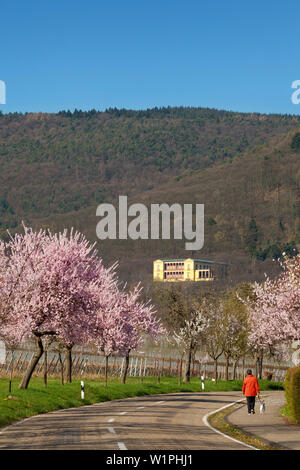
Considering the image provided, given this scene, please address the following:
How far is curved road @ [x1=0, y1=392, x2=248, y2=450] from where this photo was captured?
57.7ft

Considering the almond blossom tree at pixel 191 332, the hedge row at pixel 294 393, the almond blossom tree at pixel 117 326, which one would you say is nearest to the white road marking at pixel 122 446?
the hedge row at pixel 294 393

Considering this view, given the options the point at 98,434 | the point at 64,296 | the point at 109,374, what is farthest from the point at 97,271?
the point at 109,374

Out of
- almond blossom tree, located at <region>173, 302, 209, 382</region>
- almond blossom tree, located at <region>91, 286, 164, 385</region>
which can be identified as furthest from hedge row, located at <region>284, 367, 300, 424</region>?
almond blossom tree, located at <region>173, 302, 209, 382</region>

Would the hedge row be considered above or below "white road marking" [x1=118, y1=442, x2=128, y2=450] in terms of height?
above

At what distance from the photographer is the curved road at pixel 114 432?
57.7 feet

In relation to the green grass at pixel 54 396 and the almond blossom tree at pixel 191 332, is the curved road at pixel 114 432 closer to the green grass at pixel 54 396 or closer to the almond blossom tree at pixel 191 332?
the green grass at pixel 54 396

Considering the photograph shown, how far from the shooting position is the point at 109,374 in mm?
74938

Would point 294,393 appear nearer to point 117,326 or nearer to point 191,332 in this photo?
point 117,326

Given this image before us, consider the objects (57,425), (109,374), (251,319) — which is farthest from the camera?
(109,374)

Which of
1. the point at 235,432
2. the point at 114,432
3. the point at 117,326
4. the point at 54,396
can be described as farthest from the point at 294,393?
the point at 117,326

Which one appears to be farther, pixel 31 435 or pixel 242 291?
pixel 242 291

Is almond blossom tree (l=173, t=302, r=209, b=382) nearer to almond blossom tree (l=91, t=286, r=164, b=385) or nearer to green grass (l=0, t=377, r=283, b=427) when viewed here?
almond blossom tree (l=91, t=286, r=164, b=385)
